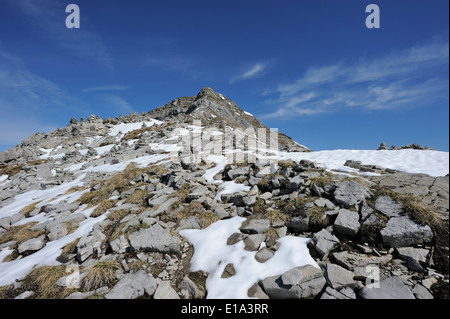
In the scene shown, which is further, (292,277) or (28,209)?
(28,209)

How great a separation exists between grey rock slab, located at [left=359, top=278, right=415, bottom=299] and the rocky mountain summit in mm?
23

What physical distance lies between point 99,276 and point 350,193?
9.86m

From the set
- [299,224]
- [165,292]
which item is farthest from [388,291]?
[165,292]

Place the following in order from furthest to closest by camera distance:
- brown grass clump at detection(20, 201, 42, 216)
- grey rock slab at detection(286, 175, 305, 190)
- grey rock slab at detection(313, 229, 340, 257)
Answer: brown grass clump at detection(20, 201, 42, 216) < grey rock slab at detection(286, 175, 305, 190) < grey rock slab at detection(313, 229, 340, 257)

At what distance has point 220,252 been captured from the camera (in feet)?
23.2

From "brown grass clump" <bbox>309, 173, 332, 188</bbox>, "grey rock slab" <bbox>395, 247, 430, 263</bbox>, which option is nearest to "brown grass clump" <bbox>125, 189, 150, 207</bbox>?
"brown grass clump" <bbox>309, 173, 332, 188</bbox>

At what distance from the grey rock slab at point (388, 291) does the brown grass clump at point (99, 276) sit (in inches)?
295

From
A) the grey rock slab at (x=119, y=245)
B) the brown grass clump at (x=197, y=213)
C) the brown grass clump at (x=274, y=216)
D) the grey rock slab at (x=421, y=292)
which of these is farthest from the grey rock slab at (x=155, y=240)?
the grey rock slab at (x=421, y=292)

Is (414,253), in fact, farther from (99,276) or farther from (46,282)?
(46,282)

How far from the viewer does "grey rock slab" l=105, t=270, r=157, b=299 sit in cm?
572

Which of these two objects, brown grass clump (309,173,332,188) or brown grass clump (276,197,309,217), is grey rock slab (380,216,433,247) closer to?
brown grass clump (276,197,309,217)

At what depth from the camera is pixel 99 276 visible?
21.0 feet

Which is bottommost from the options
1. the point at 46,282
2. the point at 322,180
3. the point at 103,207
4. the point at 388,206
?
the point at 46,282

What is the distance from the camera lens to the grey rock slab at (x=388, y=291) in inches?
187
